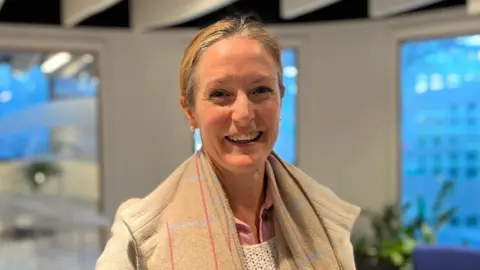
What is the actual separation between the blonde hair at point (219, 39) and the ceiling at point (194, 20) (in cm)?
269

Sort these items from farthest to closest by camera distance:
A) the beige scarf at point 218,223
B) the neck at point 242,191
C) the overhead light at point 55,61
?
the overhead light at point 55,61 → the neck at point 242,191 → the beige scarf at point 218,223

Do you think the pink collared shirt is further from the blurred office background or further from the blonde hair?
the blurred office background

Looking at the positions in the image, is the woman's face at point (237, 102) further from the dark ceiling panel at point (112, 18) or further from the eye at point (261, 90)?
the dark ceiling panel at point (112, 18)

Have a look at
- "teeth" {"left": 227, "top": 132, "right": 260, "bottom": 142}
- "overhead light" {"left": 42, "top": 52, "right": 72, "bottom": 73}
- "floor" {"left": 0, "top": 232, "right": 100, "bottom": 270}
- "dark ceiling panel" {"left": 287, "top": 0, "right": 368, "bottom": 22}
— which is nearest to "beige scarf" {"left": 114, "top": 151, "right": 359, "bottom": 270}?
"teeth" {"left": 227, "top": 132, "right": 260, "bottom": 142}

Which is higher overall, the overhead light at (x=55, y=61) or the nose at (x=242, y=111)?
the overhead light at (x=55, y=61)

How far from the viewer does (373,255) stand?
3859mm

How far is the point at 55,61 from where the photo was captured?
4.06 metres

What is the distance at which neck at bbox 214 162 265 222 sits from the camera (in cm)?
108

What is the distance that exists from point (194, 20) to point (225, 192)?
128 inches

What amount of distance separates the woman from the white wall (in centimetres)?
310

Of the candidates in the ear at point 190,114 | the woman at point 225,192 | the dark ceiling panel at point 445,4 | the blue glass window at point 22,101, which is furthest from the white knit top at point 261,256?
the blue glass window at point 22,101

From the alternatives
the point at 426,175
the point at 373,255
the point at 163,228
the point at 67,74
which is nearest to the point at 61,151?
the point at 67,74

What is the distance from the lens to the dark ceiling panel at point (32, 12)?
3.66 metres

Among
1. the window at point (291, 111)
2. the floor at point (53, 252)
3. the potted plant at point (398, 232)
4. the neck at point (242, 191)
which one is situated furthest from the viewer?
the window at point (291, 111)
